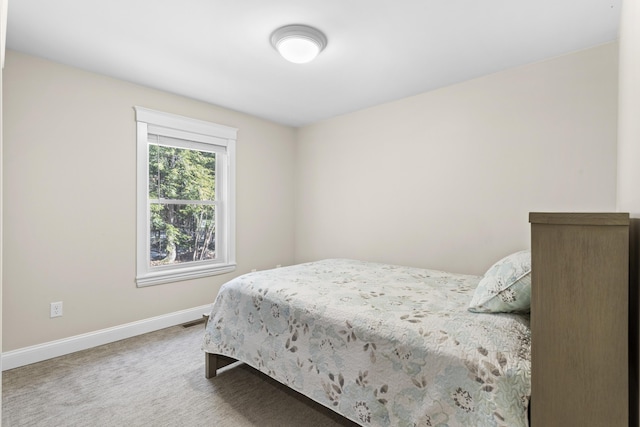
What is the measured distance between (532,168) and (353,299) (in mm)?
1933

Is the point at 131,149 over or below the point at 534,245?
over

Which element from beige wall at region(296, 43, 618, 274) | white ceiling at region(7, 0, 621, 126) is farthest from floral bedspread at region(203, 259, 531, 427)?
white ceiling at region(7, 0, 621, 126)

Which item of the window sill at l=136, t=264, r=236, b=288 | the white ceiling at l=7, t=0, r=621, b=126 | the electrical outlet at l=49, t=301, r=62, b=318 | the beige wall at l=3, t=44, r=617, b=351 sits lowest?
the electrical outlet at l=49, t=301, r=62, b=318

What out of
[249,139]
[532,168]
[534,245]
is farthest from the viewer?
[249,139]

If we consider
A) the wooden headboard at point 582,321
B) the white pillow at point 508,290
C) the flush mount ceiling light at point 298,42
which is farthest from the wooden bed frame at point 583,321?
the flush mount ceiling light at point 298,42

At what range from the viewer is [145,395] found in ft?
6.83

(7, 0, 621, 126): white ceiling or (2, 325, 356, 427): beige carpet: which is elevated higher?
(7, 0, 621, 126): white ceiling

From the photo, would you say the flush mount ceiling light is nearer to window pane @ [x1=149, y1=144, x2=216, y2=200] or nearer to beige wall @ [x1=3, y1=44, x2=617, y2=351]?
beige wall @ [x1=3, y1=44, x2=617, y2=351]

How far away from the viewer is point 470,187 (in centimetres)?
298

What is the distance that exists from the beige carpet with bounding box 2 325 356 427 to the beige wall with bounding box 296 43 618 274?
6.34ft

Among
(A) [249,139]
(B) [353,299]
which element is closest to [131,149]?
(A) [249,139]

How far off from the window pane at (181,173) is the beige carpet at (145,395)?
1.59 meters

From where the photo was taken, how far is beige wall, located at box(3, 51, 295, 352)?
2455mm

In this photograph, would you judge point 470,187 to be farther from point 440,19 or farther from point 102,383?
point 102,383
